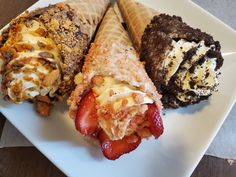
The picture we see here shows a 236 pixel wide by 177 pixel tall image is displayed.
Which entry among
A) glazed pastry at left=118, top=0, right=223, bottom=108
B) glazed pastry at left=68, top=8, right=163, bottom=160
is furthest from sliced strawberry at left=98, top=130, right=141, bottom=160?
glazed pastry at left=118, top=0, right=223, bottom=108

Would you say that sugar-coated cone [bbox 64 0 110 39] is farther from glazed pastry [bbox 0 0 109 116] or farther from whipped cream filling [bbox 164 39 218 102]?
whipped cream filling [bbox 164 39 218 102]

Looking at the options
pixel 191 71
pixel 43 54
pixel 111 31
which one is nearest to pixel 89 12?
pixel 111 31

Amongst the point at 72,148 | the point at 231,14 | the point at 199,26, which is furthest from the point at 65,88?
the point at 231,14

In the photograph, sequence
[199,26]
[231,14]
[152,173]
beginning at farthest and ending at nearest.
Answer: [231,14] < [199,26] < [152,173]

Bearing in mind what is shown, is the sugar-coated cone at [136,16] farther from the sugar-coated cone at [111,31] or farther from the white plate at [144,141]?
the white plate at [144,141]

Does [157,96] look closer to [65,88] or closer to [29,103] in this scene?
[65,88]

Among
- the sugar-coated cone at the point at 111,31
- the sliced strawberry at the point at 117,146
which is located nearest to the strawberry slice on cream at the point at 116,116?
the sliced strawberry at the point at 117,146
